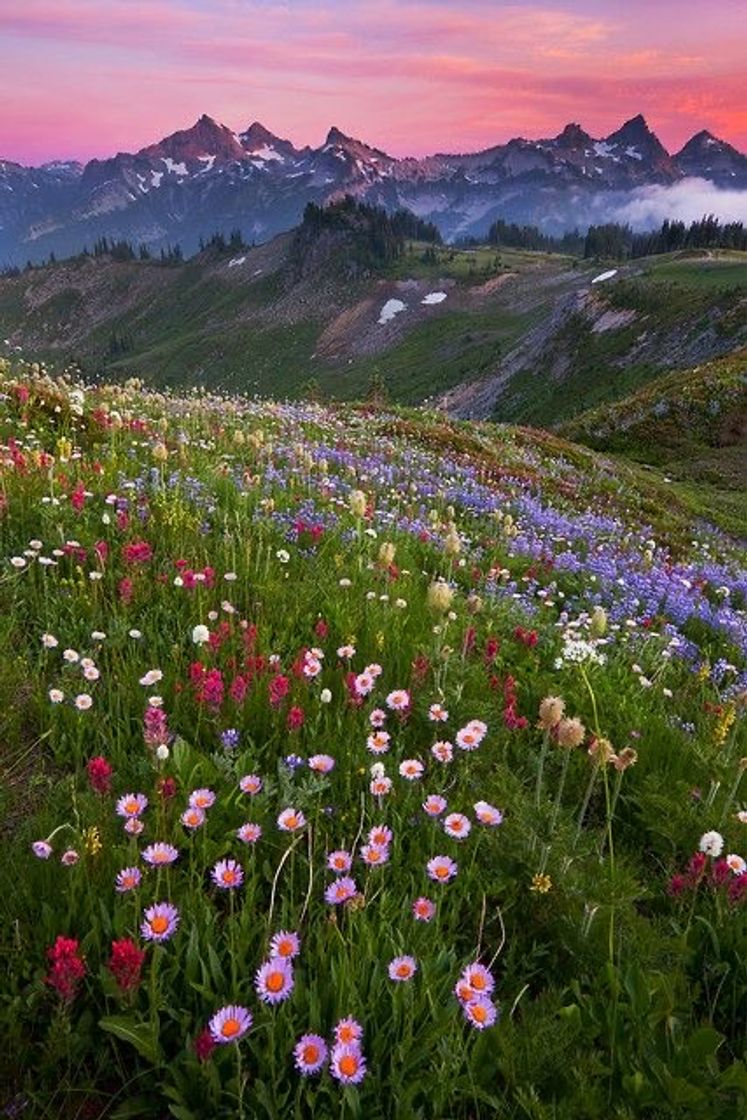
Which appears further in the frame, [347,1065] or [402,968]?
[402,968]

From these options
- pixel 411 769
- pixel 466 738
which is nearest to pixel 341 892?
pixel 411 769

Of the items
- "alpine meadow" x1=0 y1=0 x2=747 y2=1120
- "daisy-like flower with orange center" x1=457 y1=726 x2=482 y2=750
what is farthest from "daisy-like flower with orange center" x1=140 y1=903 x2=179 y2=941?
"daisy-like flower with orange center" x1=457 y1=726 x2=482 y2=750

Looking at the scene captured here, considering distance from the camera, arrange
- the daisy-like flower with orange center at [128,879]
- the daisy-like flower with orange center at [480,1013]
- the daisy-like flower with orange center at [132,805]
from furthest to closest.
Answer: the daisy-like flower with orange center at [132,805] < the daisy-like flower with orange center at [128,879] < the daisy-like flower with orange center at [480,1013]

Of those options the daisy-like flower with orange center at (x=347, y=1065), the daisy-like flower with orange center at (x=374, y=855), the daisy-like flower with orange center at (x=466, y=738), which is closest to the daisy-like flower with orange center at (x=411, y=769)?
the daisy-like flower with orange center at (x=466, y=738)

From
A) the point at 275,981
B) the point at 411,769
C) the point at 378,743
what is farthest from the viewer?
the point at 378,743

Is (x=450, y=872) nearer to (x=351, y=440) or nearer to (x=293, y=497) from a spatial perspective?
(x=293, y=497)

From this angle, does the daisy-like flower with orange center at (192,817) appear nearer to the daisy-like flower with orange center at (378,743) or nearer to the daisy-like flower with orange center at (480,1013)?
the daisy-like flower with orange center at (378,743)

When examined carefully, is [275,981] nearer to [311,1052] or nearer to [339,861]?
[311,1052]

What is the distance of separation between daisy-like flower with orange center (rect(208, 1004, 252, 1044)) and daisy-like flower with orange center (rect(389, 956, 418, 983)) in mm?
461

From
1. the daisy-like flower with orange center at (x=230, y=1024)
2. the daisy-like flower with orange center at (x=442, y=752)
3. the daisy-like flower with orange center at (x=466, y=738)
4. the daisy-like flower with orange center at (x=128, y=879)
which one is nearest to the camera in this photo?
the daisy-like flower with orange center at (x=230, y=1024)

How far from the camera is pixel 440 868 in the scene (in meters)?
2.71

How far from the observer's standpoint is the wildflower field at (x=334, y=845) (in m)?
2.21

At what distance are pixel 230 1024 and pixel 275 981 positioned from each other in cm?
18

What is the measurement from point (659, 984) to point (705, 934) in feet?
1.88
